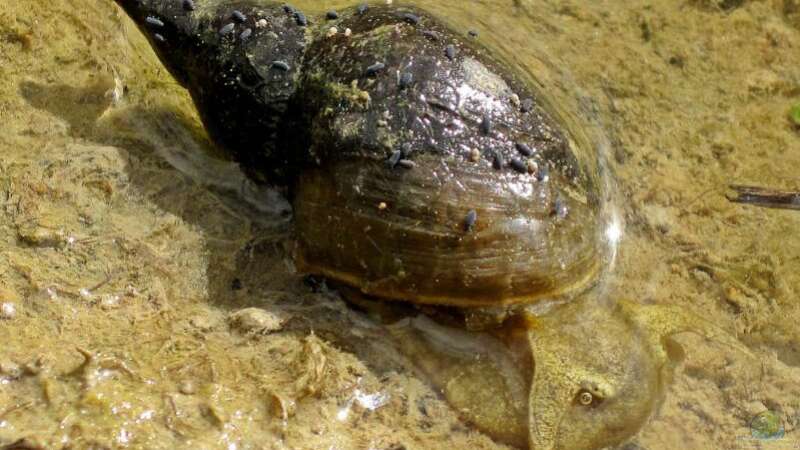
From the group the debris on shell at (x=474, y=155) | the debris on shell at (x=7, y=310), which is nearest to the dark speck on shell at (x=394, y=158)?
the debris on shell at (x=474, y=155)

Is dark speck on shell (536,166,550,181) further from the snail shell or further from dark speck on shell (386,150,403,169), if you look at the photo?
dark speck on shell (386,150,403,169)

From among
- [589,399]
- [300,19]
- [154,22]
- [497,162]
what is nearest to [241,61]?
[300,19]

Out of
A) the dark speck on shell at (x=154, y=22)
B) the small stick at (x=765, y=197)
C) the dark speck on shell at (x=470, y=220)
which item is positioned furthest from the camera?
the small stick at (x=765, y=197)

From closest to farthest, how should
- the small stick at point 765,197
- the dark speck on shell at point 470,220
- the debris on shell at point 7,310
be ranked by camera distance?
1. the dark speck on shell at point 470,220
2. the debris on shell at point 7,310
3. the small stick at point 765,197

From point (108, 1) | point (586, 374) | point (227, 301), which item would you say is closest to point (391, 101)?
point (227, 301)

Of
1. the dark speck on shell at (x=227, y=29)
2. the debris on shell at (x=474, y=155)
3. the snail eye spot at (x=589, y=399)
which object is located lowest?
the snail eye spot at (x=589, y=399)

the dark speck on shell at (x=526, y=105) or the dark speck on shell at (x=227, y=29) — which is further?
the dark speck on shell at (x=227, y=29)

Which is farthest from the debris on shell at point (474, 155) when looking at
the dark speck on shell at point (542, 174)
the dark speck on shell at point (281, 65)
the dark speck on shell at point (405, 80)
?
the dark speck on shell at point (281, 65)

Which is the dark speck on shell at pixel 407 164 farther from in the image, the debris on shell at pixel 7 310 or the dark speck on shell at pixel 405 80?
the debris on shell at pixel 7 310

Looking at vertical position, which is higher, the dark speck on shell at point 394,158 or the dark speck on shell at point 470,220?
the dark speck on shell at point 394,158
